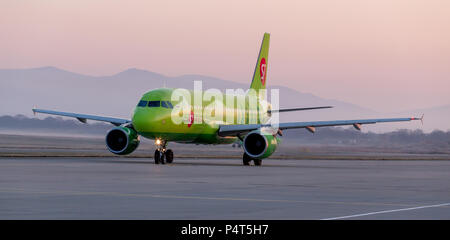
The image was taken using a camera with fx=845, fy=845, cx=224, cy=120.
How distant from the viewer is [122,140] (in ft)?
139

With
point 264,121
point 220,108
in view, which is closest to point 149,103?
point 220,108

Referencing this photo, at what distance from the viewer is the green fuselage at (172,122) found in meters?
39.1

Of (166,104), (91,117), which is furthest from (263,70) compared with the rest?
(166,104)

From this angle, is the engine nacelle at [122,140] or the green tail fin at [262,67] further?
the green tail fin at [262,67]

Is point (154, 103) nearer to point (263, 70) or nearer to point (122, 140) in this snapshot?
point (122, 140)

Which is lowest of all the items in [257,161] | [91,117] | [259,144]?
[257,161]

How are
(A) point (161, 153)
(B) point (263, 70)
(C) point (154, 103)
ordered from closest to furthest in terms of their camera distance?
(A) point (161, 153) < (C) point (154, 103) < (B) point (263, 70)

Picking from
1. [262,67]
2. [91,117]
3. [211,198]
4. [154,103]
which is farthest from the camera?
[262,67]

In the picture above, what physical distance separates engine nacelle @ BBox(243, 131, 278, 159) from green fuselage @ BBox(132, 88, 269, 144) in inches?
112

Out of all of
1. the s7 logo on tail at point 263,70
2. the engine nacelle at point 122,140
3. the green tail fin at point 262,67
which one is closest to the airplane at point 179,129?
the engine nacelle at point 122,140

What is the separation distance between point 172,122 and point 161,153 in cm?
156

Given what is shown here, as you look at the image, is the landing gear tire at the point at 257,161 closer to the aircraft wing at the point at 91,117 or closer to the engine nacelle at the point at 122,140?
the engine nacelle at the point at 122,140
